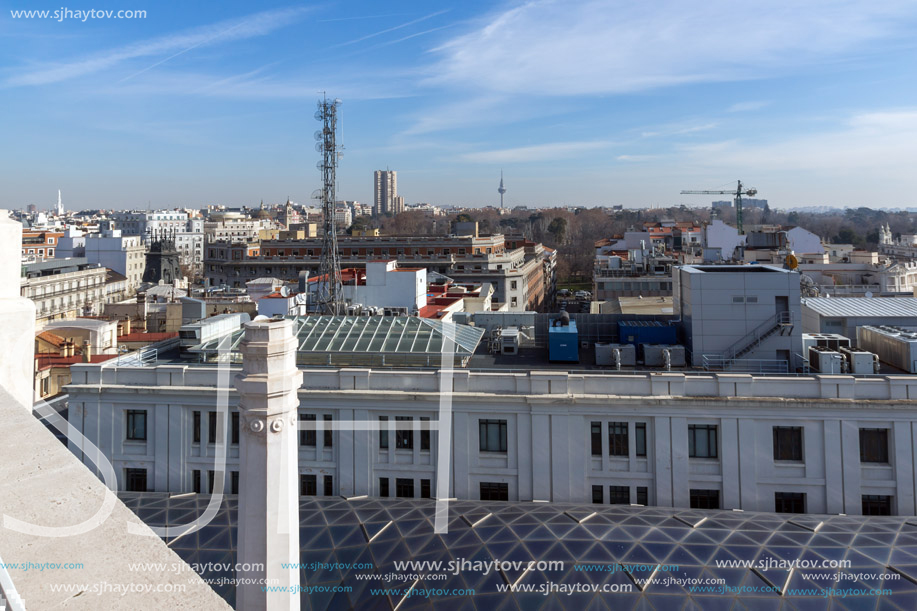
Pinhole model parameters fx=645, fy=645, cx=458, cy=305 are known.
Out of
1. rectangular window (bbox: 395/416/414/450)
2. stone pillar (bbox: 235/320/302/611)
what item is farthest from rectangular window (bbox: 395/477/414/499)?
stone pillar (bbox: 235/320/302/611)

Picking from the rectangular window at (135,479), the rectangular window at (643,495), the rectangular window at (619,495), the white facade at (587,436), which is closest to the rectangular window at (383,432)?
the white facade at (587,436)

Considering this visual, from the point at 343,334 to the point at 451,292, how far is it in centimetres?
2233

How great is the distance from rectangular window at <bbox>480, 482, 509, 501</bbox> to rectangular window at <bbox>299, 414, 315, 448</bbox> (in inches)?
197

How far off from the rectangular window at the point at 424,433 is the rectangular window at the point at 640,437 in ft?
18.5

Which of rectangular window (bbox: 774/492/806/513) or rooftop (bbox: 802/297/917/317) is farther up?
rooftop (bbox: 802/297/917/317)

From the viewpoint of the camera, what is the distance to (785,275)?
69.8 ft

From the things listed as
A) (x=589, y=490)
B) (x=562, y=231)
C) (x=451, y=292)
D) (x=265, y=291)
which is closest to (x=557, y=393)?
(x=589, y=490)

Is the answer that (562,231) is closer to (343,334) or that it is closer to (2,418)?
(343,334)

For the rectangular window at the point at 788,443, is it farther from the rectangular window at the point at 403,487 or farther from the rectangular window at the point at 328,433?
the rectangular window at the point at 328,433

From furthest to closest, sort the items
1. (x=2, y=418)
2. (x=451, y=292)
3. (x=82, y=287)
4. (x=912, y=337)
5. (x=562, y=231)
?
1. (x=562, y=231)
2. (x=82, y=287)
3. (x=451, y=292)
4. (x=912, y=337)
5. (x=2, y=418)

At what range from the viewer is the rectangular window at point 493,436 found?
17703 mm

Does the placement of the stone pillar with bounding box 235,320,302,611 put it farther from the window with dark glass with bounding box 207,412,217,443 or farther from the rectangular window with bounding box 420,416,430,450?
the window with dark glass with bounding box 207,412,217,443

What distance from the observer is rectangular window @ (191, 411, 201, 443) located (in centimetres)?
1877

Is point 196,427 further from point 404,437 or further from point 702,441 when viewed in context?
point 702,441
